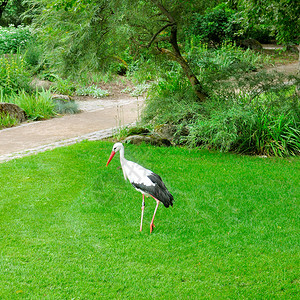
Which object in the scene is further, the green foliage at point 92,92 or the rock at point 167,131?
the green foliage at point 92,92

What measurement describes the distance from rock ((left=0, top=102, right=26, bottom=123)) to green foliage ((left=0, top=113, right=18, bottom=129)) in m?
0.08

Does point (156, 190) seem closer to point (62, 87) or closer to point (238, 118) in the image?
point (238, 118)

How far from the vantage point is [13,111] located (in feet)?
33.2

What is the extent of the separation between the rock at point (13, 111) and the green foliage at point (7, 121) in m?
0.08

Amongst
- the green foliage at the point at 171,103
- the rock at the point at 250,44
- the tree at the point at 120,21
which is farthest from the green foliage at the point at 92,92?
the rock at the point at 250,44

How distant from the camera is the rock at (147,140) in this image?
8008 mm

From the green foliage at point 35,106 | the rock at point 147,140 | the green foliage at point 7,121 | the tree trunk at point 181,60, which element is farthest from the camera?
the green foliage at point 35,106

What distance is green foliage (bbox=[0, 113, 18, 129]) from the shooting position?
9.75 m

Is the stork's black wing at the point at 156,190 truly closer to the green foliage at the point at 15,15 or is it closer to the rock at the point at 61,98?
the rock at the point at 61,98

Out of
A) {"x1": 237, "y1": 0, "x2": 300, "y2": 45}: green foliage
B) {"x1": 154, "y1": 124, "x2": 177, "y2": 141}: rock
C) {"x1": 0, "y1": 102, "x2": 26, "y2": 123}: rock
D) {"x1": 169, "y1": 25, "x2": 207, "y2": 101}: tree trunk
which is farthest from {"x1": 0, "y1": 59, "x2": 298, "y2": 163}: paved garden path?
{"x1": 237, "y1": 0, "x2": 300, "y2": 45}: green foliage

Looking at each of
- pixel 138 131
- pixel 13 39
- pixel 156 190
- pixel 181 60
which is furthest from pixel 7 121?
pixel 13 39

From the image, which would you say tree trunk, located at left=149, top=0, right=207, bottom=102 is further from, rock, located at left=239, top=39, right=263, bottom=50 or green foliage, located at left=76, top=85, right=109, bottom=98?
rock, located at left=239, top=39, right=263, bottom=50

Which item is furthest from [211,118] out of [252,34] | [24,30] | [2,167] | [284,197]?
[252,34]

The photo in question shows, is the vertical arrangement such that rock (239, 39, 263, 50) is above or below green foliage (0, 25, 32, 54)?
below
